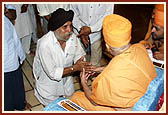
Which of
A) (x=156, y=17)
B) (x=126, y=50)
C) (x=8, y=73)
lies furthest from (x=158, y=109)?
(x=8, y=73)

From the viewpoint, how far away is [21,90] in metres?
2.72

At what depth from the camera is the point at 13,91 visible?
260 cm

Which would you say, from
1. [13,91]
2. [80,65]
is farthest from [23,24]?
[80,65]

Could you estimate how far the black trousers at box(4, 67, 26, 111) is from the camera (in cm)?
244

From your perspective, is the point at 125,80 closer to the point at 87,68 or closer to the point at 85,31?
the point at 87,68

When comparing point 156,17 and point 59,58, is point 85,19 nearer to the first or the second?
point 59,58

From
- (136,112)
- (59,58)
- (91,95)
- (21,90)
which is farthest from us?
(21,90)

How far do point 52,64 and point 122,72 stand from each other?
0.98 meters

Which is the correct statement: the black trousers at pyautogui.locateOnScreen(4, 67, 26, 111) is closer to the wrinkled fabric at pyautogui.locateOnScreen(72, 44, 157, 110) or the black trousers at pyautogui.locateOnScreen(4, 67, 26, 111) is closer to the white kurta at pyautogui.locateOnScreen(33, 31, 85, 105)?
the white kurta at pyautogui.locateOnScreen(33, 31, 85, 105)

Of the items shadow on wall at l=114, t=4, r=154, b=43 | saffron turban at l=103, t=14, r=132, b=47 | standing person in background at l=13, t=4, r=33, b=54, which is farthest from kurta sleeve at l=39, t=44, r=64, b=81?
shadow on wall at l=114, t=4, r=154, b=43

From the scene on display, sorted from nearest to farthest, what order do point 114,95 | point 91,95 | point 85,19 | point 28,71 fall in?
point 114,95 → point 91,95 → point 85,19 → point 28,71

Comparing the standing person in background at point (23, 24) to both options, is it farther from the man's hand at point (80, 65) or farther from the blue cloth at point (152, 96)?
the blue cloth at point (152, 96)

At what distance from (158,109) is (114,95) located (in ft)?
1.16

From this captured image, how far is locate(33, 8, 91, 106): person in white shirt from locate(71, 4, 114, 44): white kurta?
586 mm
